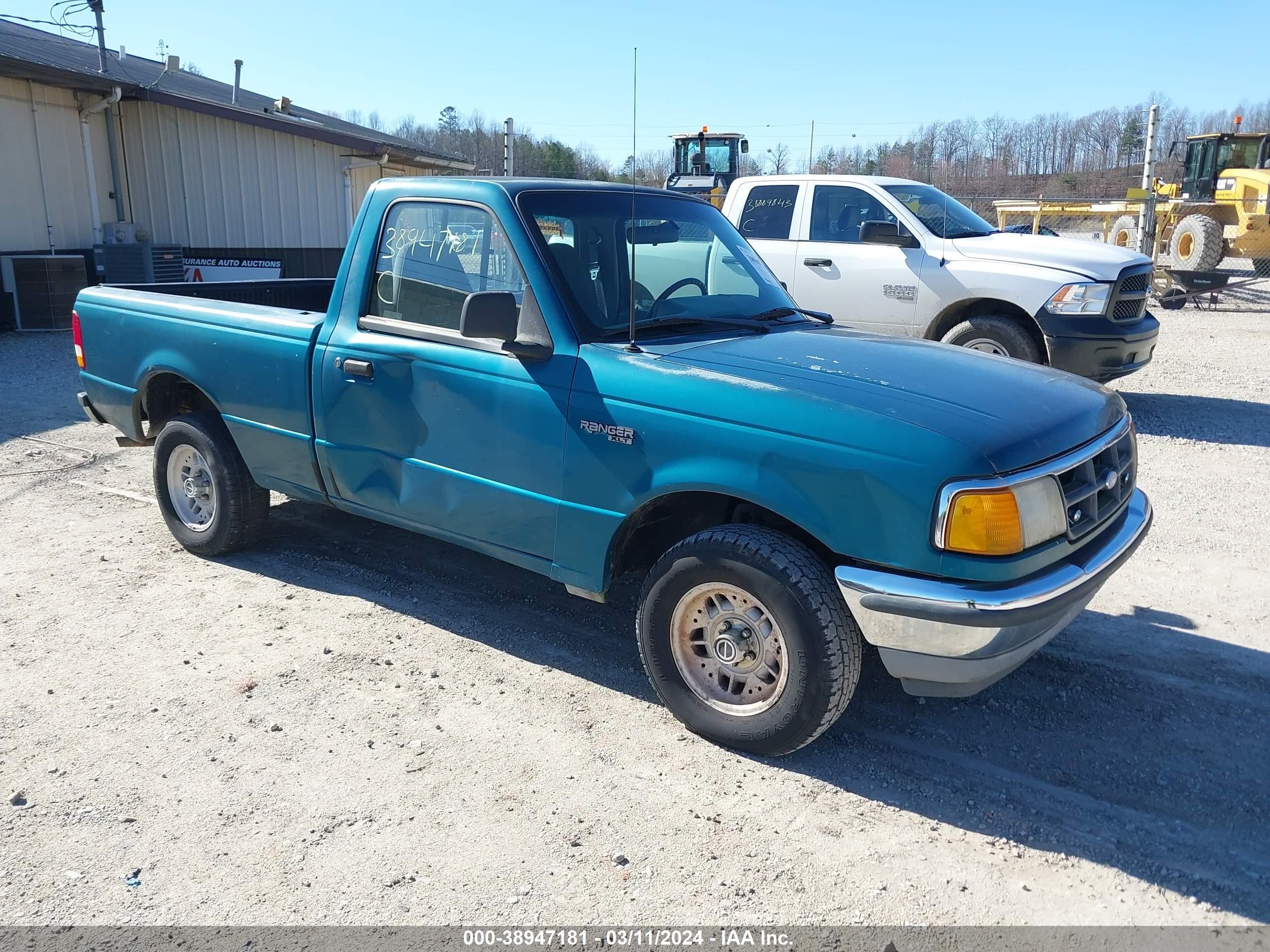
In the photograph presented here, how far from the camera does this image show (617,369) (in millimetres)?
3674

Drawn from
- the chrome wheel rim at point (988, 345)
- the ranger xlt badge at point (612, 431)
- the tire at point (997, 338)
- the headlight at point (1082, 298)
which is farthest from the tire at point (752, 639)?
the headlight at point (1082, 298)

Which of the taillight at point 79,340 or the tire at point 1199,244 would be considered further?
the tire at point 1199,244

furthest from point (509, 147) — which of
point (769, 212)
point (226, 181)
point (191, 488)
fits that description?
point (191, 488)

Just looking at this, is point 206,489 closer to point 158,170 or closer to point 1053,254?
point 1053,254

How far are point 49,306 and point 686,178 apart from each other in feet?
51.7

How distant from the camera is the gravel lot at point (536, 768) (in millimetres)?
2873

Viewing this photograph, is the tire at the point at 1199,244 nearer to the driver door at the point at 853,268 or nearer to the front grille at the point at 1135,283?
the front grille at the point at 1135,283

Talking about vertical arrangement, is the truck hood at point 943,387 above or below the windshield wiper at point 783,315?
below

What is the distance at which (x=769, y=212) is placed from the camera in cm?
995

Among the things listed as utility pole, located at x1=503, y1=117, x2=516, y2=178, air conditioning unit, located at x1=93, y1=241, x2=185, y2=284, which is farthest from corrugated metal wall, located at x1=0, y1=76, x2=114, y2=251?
utility pole, located at x1=503, y1=117, x2=516, y2=178

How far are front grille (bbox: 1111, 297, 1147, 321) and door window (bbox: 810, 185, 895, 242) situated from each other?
89.2 inches

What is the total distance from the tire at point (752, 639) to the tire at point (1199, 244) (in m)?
18.4

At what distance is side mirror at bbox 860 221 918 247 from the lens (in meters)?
8.95

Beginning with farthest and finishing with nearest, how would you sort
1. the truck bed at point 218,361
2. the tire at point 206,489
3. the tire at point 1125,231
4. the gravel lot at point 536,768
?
the tire at point 1125,231 < the tire at point 206,489 < the truck bed at point 218,361 < the gravel lot at point 536,768
